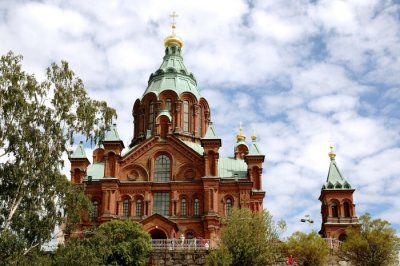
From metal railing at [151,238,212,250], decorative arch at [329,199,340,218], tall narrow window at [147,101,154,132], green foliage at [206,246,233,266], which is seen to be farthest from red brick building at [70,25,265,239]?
green foliage at [206,246,233,266]

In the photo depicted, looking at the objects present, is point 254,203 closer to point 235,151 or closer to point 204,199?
point 204,199

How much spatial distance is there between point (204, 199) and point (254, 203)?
18.3ft

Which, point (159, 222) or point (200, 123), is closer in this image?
Result: point (159, 222)

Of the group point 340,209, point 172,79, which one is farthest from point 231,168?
point 340,209

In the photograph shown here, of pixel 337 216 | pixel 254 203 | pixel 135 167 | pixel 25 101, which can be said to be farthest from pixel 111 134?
pixel 337 216

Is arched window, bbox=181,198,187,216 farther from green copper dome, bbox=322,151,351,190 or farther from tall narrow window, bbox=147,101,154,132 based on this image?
green copper dome, bbox=322,151,351,190

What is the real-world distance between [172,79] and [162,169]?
38.5ft

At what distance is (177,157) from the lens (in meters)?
50.3

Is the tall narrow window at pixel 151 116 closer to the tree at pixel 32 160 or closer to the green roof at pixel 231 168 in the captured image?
the green roof at pixel 231 168

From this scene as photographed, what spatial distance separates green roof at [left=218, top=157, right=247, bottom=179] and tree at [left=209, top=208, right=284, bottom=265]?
15691mm

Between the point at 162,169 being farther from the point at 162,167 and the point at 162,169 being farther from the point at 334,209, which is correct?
the point at 334,209

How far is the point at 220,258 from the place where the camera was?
105 feet

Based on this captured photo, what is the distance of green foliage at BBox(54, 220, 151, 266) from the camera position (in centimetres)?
2855

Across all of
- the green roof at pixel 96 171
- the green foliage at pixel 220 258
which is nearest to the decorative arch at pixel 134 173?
the green roof at pixel 96 171
